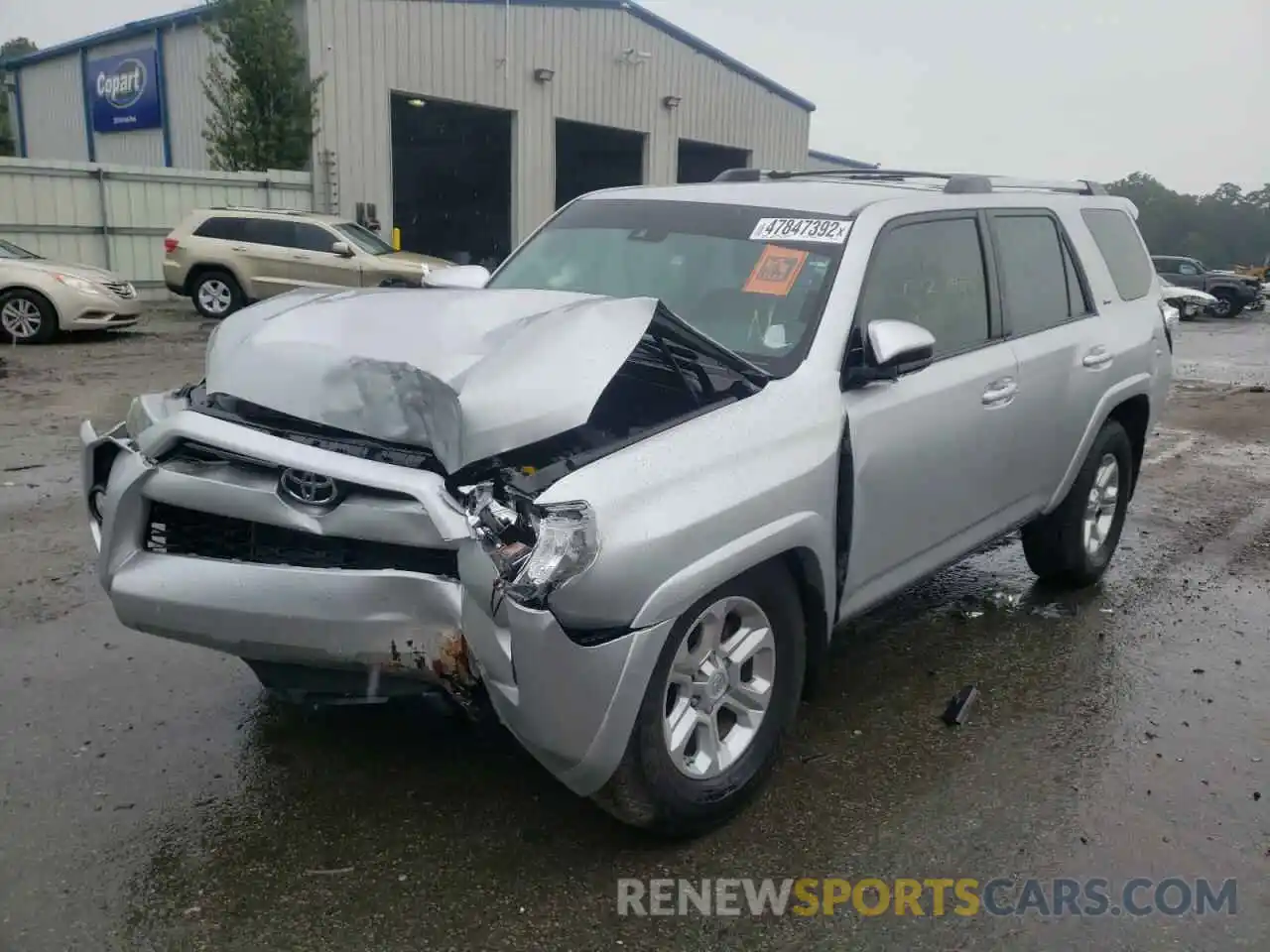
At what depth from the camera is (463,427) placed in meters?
2.71

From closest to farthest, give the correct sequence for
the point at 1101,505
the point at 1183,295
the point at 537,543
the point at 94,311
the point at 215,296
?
1. the point at 537,543
2. the point at 1101,505
3. the point at 94,311
4. the point at 1183,295
5. the point at 215,296

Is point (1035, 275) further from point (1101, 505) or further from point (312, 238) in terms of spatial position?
point (312, 238)

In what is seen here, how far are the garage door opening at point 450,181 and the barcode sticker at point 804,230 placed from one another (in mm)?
22599

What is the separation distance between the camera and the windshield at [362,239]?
17.1 meters

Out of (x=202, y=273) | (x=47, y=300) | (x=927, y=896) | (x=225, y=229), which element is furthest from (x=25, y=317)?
(x=927, y=896)

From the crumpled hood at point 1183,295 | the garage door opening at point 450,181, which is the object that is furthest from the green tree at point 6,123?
the crumpled hood at point 1183,295

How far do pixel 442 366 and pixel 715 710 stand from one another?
3.95ft

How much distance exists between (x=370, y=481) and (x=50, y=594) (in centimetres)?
292

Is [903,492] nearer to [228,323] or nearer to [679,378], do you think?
[679,378]

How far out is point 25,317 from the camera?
43.1 ft

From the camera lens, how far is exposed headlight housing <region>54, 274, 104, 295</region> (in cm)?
A: 1324

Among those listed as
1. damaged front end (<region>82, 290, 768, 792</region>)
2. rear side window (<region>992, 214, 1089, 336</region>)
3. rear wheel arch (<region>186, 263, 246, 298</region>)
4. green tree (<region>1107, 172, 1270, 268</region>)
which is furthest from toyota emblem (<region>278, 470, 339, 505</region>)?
green tree (<region>1107, 172, 1270, 268</region>)

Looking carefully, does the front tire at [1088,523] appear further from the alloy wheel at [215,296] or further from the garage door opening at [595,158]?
the garage door opening at [595,158]

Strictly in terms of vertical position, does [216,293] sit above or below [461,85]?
below
